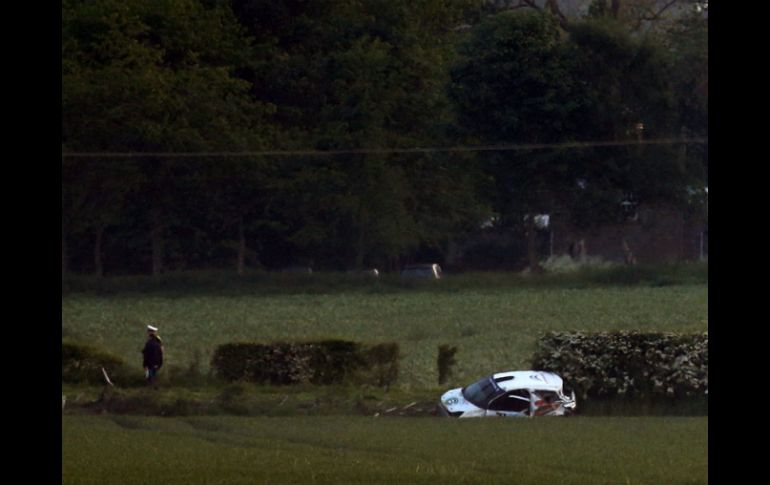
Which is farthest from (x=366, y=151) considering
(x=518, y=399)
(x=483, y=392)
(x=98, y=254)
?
(x=518, y=399)

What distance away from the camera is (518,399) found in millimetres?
22641

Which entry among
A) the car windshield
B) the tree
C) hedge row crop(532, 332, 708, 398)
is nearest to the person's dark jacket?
the car windshield

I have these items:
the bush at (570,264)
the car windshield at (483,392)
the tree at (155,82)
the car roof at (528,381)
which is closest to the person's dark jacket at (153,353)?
the car windshield at (483,392)

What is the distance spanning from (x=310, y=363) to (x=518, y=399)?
196 inches

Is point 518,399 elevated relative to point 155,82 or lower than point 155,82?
lower

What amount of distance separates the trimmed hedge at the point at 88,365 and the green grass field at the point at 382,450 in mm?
3960

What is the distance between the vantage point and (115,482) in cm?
1055

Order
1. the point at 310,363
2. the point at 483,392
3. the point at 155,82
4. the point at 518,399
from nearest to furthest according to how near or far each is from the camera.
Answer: the point at 518,399, the point at 483,392, the point at 310,363, the point at 155,82

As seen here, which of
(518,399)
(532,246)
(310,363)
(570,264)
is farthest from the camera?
(532,246)

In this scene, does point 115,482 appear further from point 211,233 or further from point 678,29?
point 678,29

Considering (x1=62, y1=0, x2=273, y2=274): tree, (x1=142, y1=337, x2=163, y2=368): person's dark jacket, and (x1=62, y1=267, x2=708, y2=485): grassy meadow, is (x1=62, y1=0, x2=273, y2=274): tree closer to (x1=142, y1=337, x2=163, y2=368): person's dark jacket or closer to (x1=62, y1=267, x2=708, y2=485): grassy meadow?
(x1=62, y1=267, x2=708, y2=485): grassy meadow

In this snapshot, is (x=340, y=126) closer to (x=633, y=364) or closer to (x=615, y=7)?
(x=615, y=7)

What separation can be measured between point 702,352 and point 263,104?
65.6 ft
